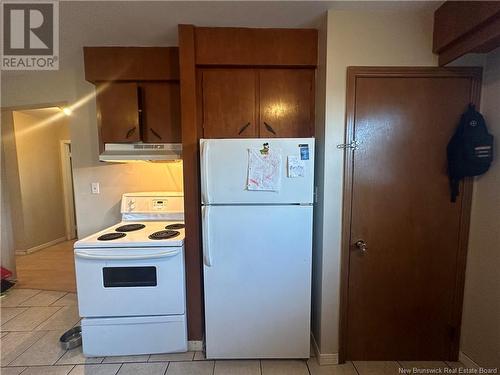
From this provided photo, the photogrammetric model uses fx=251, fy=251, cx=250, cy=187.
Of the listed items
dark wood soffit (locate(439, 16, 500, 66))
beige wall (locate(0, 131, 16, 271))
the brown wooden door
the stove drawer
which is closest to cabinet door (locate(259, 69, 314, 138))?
dark wood soffit (locate(439, 16, 500, 66))

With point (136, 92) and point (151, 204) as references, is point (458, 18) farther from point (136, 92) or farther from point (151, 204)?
point (151, 204)

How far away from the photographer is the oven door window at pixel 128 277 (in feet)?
5.84

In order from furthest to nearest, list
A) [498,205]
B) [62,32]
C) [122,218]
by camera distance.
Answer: [122,218] → [62,32] → [498,205]

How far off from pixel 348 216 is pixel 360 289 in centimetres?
55

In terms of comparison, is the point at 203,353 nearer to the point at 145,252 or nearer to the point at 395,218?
the point at 145,252

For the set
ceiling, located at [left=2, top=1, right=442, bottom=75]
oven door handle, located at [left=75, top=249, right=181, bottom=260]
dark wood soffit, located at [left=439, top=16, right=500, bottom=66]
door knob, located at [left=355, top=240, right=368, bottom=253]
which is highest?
ceiling, located at [left=2, top=1, right=442, bottom=75]

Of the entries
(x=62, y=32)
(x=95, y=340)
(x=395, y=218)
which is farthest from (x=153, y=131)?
(x=395, y=218)

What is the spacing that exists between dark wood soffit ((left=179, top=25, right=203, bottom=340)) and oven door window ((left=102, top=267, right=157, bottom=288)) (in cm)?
27

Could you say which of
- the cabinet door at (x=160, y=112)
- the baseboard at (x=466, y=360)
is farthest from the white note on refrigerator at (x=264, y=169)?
the baseboard at (x=466, y=360)

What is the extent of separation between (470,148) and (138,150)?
7.84 feet

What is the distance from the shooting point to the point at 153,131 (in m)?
2.12

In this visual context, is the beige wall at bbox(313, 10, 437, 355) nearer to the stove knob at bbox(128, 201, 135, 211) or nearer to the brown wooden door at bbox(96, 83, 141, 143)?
the brown wooden door at bbox(96, 83, 141, 143)

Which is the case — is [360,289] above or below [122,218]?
below

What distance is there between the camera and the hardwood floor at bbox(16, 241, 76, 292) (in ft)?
10.00
